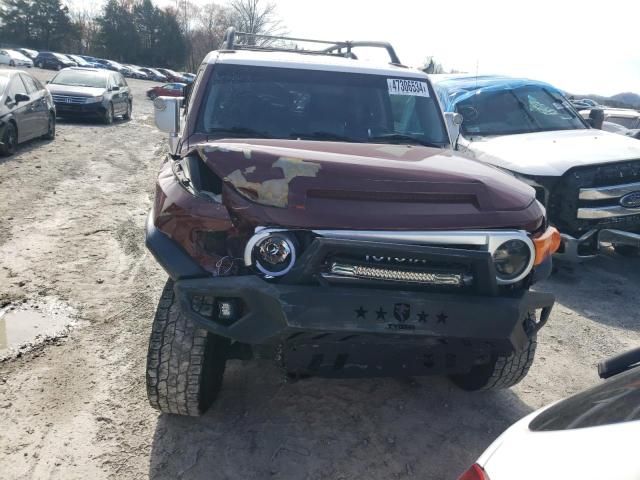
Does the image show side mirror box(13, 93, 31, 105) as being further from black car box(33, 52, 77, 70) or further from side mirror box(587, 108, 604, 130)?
black car box(33, 52, 77, 70)

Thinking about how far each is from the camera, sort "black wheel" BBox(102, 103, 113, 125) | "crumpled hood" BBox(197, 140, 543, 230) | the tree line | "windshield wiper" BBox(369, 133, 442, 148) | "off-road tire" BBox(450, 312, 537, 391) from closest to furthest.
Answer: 1. "crumpled hood" BBox(197, 140, 543, 230)
2. "off-road tire" BBox(450, 312, 537, 391)
3. "windshield wiper" BBox(369, 133, 442, 148)
4. "black wheel" BBox(102, 103, 113, 125)
5. the tree line

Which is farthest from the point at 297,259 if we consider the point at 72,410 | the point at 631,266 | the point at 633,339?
the point at 631,266

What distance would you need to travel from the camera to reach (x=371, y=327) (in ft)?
7.88

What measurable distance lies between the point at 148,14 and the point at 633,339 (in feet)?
239

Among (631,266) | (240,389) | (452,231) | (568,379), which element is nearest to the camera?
(452,231)

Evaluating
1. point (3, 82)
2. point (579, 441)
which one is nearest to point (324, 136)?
point (579, 441)

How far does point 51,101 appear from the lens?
39.4 ft

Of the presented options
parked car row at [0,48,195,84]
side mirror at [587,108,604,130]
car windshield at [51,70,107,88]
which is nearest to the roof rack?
side mirror at [587,108,604,130]

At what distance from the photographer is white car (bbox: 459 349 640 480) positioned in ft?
3.97

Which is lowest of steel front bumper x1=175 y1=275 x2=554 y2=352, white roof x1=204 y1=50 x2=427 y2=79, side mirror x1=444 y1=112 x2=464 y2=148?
steel front bumper x1=175 y1=275 x2=554 y2=352

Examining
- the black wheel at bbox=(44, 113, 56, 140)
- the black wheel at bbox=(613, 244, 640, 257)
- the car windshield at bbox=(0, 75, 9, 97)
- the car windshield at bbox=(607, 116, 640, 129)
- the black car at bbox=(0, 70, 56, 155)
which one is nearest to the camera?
the black wheel at bbox=(613, 244, 640, 257)

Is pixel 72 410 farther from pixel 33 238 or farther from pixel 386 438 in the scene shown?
pixel 33 238

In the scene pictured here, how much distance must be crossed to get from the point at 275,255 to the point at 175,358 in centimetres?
78

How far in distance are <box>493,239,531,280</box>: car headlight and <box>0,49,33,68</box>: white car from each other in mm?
48325
